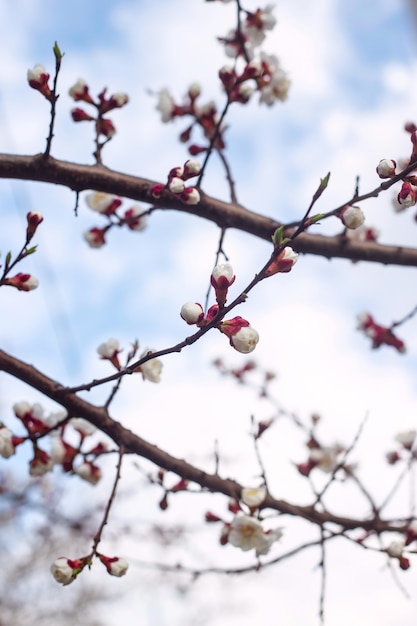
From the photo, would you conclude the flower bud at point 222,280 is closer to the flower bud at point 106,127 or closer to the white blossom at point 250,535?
the white blossom at point 250,535

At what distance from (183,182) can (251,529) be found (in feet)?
3.22

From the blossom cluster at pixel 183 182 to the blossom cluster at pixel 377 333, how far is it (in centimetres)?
123

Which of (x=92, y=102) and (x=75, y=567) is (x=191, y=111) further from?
(x=75, y=567)

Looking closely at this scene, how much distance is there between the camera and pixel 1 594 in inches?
373

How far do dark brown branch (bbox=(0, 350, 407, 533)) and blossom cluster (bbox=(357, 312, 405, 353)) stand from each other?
0.98 m

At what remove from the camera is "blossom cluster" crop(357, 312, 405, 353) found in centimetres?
266

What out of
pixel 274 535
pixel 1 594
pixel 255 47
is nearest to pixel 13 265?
pixel 274 535

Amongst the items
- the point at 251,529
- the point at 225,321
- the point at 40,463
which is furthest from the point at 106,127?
the point at 251,529

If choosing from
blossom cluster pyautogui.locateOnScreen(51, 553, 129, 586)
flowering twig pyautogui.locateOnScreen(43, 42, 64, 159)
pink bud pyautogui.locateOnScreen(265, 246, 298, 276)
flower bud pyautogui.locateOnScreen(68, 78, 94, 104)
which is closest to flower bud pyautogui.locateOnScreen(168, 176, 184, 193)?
flowering twig pyautogui.locateOnScreen(43, 42, 64, 159)

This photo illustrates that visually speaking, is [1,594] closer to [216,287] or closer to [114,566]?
[114,566]

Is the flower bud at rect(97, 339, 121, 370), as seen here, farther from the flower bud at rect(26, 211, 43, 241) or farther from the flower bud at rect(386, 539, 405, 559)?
the flower bud at rect(386, 539, 405, 559)

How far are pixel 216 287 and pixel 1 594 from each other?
9.84 metres

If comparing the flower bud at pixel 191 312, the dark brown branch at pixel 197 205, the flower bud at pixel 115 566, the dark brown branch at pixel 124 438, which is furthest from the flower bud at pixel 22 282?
the flower bud at pixel 115 566

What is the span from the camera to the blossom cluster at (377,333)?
266cm
